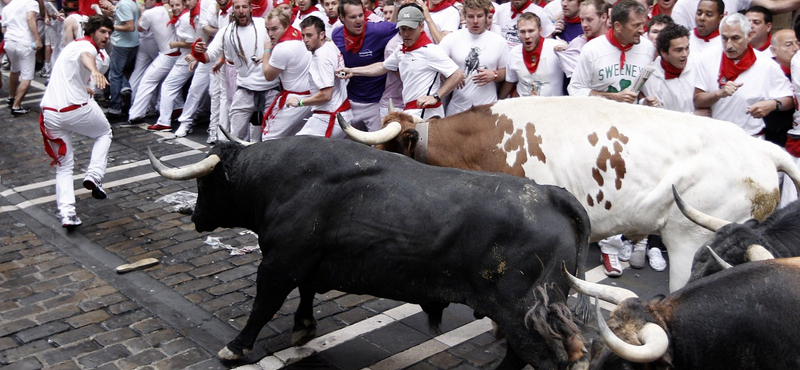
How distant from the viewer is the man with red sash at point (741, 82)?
7352 mm

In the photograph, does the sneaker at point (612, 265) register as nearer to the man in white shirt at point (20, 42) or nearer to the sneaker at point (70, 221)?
the sneaker at point (70, 221)

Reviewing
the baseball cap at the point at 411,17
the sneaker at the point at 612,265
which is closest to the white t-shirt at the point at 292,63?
the baseball cap at the point at 411,17

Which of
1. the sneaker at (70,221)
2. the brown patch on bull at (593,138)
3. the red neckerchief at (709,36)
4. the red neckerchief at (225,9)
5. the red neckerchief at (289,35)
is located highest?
the red neckerchief at (709,36)

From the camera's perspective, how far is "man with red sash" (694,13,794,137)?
24.1ft

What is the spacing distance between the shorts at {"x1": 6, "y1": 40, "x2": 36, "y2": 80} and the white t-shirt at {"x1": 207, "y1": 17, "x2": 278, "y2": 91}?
517cm

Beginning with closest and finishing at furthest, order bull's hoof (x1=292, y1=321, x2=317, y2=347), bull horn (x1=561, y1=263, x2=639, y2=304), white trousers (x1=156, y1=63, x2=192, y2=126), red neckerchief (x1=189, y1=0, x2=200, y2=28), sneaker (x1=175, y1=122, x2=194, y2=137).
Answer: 1. bull horn (x1=561, y1=263, x2=639, y2=304)
2. bull's hoof (x1=292, y1=321, x2=317, y2=347)
3. sneaker (x1=175, y1=122, x2=194, y2=137)
4. red neckerchief (x1=189, y1=0, x2=200, y2=28)
5. white trousers (x1=156, y1=63, x2=192, y2=126)

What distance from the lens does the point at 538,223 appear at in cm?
498

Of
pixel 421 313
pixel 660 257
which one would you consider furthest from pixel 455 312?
pixel 660 257

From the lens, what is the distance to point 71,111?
887cm

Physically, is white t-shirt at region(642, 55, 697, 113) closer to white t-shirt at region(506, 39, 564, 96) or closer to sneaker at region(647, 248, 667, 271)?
white t-shirt at region(506, 39, 564, 96)

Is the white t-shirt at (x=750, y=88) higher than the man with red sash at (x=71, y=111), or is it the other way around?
the white t-shirt at (x=750, y=88)

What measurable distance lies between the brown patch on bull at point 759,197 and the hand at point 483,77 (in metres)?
3.31

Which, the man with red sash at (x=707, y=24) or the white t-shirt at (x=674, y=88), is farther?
the man with red sash at (x=707, y=24)

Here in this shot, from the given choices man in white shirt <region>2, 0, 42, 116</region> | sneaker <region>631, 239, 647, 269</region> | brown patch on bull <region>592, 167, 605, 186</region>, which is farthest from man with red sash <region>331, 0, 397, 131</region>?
man in white shirt <region>2, 0, 42, 116</region>
